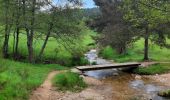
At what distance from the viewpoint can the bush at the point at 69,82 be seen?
94.1 ft

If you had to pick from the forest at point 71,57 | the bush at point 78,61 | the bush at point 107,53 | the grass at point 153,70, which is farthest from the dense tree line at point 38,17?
the bush at point 107,53

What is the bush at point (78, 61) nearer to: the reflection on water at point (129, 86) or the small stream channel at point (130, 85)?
the small stream channel at point (130, 85)

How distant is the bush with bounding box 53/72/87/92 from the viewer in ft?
94.1

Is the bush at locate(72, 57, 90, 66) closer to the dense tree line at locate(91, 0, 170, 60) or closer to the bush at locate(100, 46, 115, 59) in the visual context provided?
the dense tree line at locate(91, 0, 170, 60)

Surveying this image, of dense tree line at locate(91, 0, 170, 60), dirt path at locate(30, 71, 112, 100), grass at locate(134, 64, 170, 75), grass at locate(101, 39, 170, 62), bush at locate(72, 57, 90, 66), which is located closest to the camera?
dirt path at locate(30, 71, 112, 100)

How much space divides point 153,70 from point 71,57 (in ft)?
36.9

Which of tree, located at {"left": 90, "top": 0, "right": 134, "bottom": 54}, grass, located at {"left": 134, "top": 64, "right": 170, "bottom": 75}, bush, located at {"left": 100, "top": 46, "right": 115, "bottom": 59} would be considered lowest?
bush, located at {"left": 100, "top": 46, "right": 115, "bottom": 59}

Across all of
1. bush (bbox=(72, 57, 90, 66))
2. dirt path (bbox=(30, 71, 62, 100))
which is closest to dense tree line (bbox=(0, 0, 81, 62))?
bush (bbox=(72, 57, 90, 66))

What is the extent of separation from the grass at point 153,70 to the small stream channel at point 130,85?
128 centimetres

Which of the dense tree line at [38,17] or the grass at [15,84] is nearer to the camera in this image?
the grass at [15,84]

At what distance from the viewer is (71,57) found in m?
45.7

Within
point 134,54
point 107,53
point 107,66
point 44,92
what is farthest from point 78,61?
point 44,92

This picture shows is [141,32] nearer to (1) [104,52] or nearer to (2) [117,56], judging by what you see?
(2) [117,56]

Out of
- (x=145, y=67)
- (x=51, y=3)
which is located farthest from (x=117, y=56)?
(x=51, y=3)
